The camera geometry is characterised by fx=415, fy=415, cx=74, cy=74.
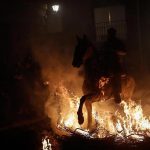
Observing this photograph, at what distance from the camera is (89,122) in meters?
11.0

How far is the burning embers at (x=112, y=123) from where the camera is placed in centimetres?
1028

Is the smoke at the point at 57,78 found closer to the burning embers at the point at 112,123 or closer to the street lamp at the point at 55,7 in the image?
the burning embers at the point at 112,123

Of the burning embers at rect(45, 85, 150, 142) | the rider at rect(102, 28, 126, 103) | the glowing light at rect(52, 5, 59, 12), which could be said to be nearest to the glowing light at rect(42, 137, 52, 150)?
the burning embers at rect(45, 85, 150, 142)

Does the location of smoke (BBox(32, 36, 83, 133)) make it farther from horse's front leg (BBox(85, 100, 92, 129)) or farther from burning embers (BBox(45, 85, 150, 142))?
horse's front leg (BBox(85, 100, 92, 129))

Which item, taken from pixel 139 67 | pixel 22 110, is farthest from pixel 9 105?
pixel 139 67

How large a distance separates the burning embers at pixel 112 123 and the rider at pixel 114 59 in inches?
20.9

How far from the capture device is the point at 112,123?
1085 centimetres

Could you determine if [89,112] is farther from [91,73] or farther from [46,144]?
[46,144]

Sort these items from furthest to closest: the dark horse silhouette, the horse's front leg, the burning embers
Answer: the horse's front leg
the dark horse silhouette
the burning embers

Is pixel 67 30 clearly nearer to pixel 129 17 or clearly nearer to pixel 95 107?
pixel 129 17

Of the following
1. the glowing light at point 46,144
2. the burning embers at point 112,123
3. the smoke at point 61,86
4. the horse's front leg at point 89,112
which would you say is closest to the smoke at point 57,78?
the smoke at point 61,86

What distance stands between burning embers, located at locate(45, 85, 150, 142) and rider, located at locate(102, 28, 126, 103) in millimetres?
531

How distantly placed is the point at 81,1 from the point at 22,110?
10.2 metres

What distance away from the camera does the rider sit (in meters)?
10.7
